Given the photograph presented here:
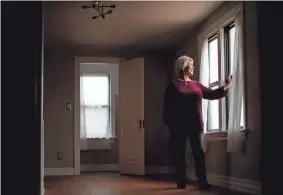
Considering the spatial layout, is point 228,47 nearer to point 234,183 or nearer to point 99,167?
point 234,183

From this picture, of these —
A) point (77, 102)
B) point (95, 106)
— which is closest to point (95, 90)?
point (95, 106)

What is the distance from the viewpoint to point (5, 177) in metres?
1.97

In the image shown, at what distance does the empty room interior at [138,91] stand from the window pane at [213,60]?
1cm

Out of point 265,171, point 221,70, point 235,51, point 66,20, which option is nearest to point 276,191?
point 265,171

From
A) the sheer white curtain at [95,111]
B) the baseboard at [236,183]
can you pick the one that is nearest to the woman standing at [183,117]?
the baseboard at [236,183]

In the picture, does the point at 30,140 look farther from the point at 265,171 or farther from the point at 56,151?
the point at 56,151

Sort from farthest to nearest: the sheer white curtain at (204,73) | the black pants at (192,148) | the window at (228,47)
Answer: the sheer white curtain at (204,73) → the window at (228,47) → the black pants at (192,148)

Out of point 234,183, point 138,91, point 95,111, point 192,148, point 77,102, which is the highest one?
point 138,91

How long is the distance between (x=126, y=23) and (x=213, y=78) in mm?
1323

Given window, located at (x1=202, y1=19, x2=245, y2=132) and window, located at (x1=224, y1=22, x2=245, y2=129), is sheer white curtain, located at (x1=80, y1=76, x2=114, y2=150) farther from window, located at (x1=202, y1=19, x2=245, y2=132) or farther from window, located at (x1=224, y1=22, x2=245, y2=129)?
window, located at (x1=224, y1=22, x2=245, y2=129)

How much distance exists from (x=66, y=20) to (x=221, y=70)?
2.00m

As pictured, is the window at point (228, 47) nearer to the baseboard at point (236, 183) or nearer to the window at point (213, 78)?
the window at point (213, 78)

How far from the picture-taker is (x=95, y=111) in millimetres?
8867

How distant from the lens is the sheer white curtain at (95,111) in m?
8.70
